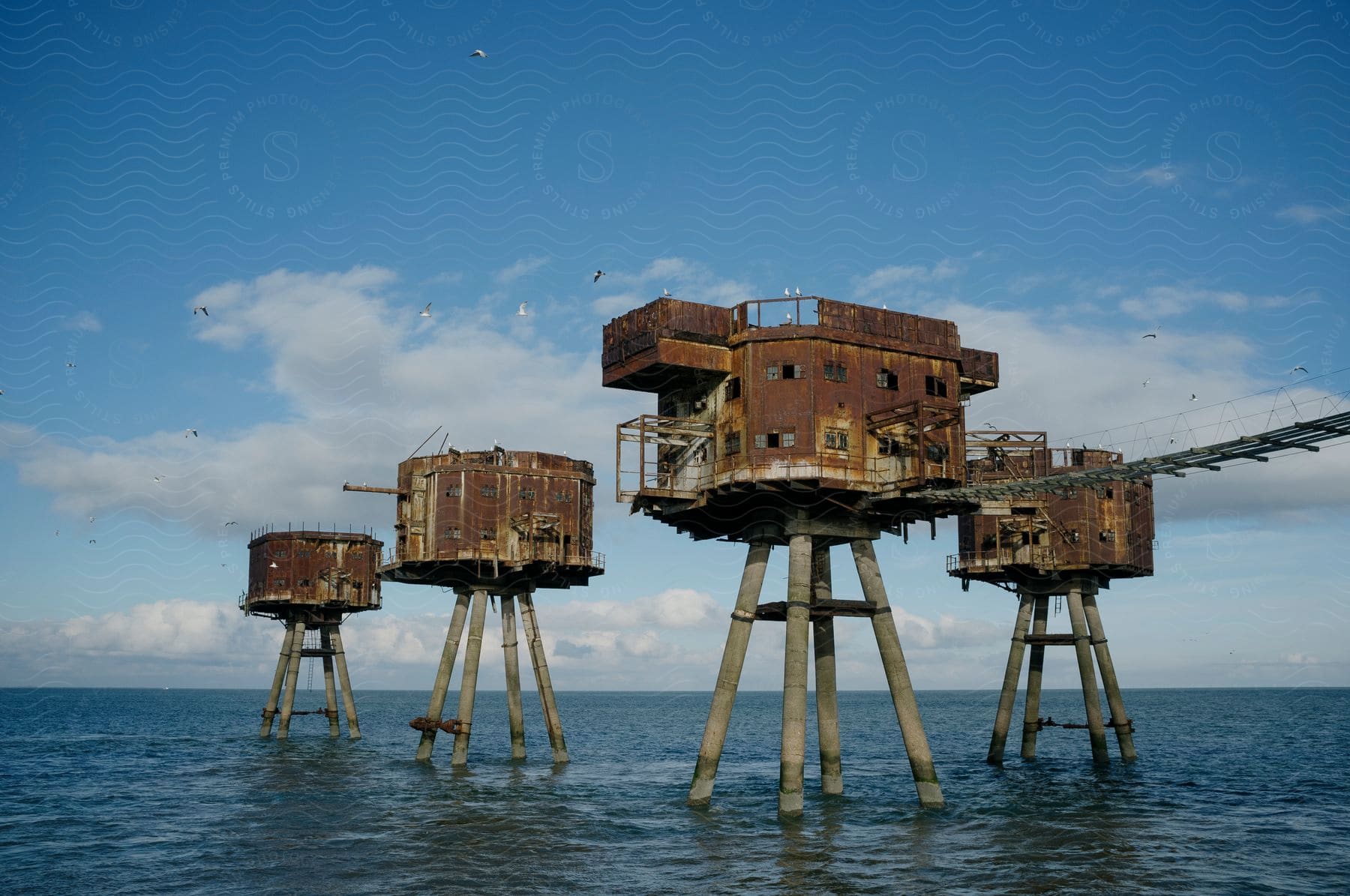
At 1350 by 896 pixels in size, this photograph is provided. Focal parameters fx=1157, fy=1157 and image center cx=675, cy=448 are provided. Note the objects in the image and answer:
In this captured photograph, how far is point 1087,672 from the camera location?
173 feet

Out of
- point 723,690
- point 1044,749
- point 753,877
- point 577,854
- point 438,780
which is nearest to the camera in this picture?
point 753,877

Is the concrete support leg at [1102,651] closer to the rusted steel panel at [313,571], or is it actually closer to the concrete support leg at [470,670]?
the concrete support leg at [470,670]

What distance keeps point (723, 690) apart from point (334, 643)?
1810 inches

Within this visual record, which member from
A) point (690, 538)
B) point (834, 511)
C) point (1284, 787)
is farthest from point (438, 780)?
point (1284, 787)

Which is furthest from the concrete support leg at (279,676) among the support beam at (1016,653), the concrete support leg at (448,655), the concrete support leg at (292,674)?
the support beam at (1016,653)

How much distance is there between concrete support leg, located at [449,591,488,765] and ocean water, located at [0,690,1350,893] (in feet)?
4.52

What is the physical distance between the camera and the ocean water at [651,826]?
1094 inches

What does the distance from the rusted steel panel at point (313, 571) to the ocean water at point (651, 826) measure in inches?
345

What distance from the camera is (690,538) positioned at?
126 feet

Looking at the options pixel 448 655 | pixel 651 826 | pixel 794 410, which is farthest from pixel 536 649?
pixel 794 410

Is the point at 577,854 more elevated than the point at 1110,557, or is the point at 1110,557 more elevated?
the point at 1110,557

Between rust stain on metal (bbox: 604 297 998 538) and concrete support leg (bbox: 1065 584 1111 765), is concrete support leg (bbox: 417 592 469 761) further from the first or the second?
concrete support leg (bbox: 1065 584 1111 765)

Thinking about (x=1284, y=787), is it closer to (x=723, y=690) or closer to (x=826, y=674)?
(x=826, y=674)

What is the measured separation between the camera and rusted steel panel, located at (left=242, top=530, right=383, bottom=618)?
223ft
